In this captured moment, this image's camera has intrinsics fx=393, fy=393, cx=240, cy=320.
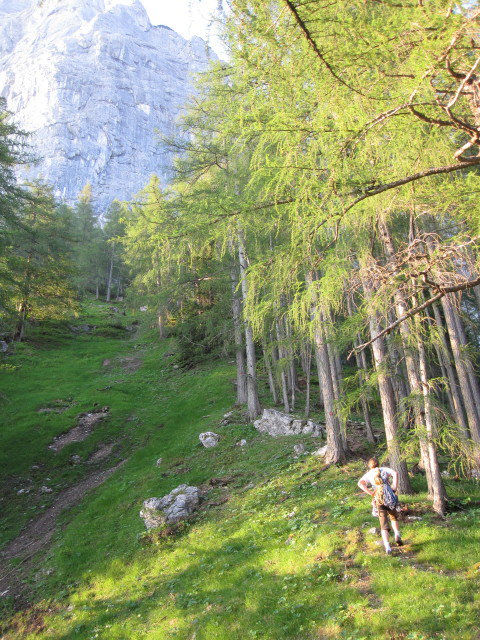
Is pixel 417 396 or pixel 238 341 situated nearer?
pixel 417 396

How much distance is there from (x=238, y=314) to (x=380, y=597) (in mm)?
13782

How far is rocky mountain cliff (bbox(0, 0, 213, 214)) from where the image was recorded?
427 feet

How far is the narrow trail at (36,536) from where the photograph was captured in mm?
9734

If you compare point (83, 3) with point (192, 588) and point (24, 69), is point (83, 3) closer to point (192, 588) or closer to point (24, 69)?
point (24, 69)

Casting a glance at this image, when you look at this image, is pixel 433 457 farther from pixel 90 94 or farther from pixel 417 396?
pixel 90 94

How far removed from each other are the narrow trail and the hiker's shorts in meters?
8.46

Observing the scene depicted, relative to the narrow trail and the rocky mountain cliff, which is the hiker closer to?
the narrow trail

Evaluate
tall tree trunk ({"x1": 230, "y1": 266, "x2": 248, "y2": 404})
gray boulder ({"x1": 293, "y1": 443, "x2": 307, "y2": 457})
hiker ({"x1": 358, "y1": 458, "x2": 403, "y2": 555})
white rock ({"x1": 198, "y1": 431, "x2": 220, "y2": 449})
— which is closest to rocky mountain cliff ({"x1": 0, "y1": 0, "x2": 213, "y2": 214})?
tall tree trunk ({"x1": 230, "y1": 266, "x2": 248, "y2": 404})

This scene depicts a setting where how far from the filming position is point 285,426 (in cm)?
1509

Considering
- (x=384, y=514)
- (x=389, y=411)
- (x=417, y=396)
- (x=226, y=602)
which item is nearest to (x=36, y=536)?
(x=226, y=602)

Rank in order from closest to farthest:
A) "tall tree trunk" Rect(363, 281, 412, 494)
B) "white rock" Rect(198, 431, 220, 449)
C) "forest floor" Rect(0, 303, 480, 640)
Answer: "forest floor" Rect(0, 303, 480, 640) < "tall tree trunk" Rect(363, 281, 412, 494) < "white rock" Rect(198, 431, 220, 449)

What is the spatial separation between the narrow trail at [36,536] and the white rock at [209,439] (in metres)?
3.48

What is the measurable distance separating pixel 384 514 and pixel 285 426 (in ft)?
28.3

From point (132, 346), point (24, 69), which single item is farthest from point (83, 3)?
point (132, 346)
